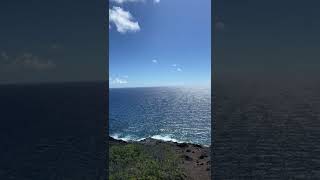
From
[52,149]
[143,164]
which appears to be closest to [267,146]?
[143,164]

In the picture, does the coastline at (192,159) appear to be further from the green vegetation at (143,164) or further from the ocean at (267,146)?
the ocean at (267,146)

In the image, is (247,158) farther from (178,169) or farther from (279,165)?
(178,169)

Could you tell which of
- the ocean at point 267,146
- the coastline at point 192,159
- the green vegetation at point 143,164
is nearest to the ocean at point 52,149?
the green vegetation at point 143,164

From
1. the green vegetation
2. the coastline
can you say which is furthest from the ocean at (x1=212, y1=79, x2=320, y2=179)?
the green vegetation

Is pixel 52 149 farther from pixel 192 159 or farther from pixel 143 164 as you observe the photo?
pixel 143 164

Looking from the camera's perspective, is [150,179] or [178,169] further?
[178,169]

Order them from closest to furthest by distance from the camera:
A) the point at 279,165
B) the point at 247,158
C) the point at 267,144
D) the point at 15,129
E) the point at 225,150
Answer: the point at 279,165
the point at 247,158
the point at 225,150
the point at 267,144
the point at 15,129

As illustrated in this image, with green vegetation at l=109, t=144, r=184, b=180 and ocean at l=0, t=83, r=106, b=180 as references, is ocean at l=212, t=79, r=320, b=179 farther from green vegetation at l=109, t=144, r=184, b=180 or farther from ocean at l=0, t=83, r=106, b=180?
ocean at l=0, t=83, r=106, b=180

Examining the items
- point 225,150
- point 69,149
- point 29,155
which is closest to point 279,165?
point 225,150

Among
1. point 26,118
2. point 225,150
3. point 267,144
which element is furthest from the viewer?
point 26,118

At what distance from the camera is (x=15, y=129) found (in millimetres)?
154250

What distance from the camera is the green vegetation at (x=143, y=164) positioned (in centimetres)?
7206

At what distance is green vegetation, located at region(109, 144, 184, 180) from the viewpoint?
236ft

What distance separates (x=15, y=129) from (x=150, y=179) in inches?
4042
